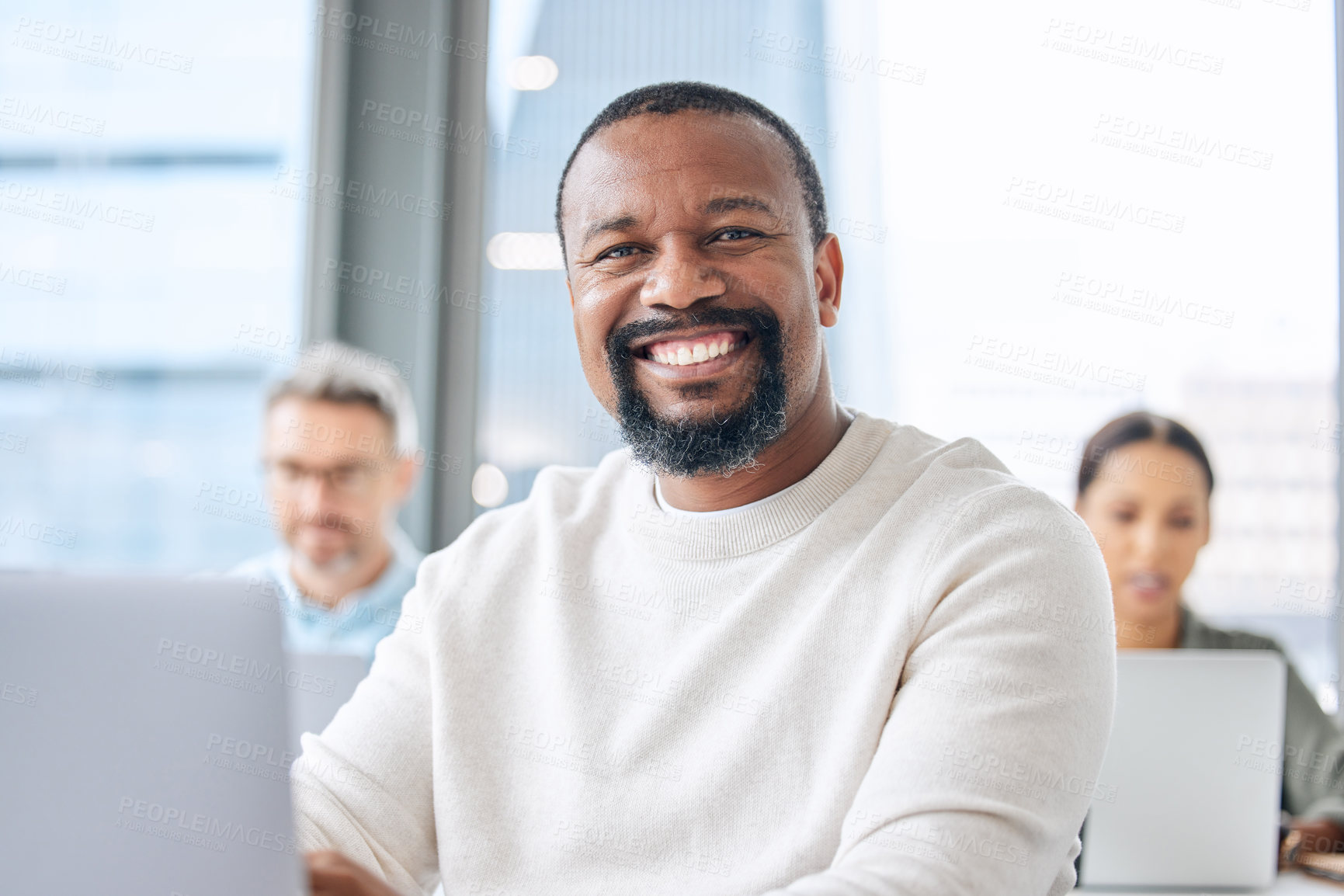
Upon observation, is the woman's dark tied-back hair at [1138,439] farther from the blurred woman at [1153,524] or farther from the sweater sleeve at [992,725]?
the sweater sleeve at [992,725]

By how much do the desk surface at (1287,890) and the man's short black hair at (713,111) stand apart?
0.97 meters

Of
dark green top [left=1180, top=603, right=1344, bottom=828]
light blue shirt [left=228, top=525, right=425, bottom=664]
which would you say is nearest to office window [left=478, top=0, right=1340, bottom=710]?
dark green top [left=1180, top=603, right=1344, bottom=828]

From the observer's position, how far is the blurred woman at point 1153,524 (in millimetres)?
2492

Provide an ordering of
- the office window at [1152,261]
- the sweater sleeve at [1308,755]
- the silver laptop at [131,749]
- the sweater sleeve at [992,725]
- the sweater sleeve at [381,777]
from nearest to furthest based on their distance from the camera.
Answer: the silver laptop at [131,749] → the sweater sleeve at [992,725] → the sweater sleeve at [381,777] → the sweater sleeve at [1308,755] → the office window at [1152,261]

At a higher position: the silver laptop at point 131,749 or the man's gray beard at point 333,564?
the silver laptop at point 131,749

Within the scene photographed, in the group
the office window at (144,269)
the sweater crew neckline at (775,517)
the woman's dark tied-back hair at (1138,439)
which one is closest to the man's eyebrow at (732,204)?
the sweater crew neckline at (775,517)

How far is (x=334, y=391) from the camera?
2.56 meters

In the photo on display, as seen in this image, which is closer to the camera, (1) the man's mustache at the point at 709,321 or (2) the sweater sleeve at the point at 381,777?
(2) the sweater sleeve at the point at 381,777

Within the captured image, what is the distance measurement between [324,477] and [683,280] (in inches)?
59.1

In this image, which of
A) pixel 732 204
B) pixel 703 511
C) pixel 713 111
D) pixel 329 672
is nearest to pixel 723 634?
pixel 703 511

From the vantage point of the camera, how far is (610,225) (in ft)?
4.36

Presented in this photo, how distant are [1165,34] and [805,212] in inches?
81.9

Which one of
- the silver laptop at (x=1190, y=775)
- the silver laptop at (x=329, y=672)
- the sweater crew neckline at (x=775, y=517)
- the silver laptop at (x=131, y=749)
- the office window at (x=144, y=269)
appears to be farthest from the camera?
the office window at (x=144, y=269)

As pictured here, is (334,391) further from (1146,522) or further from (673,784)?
(1146,522)
